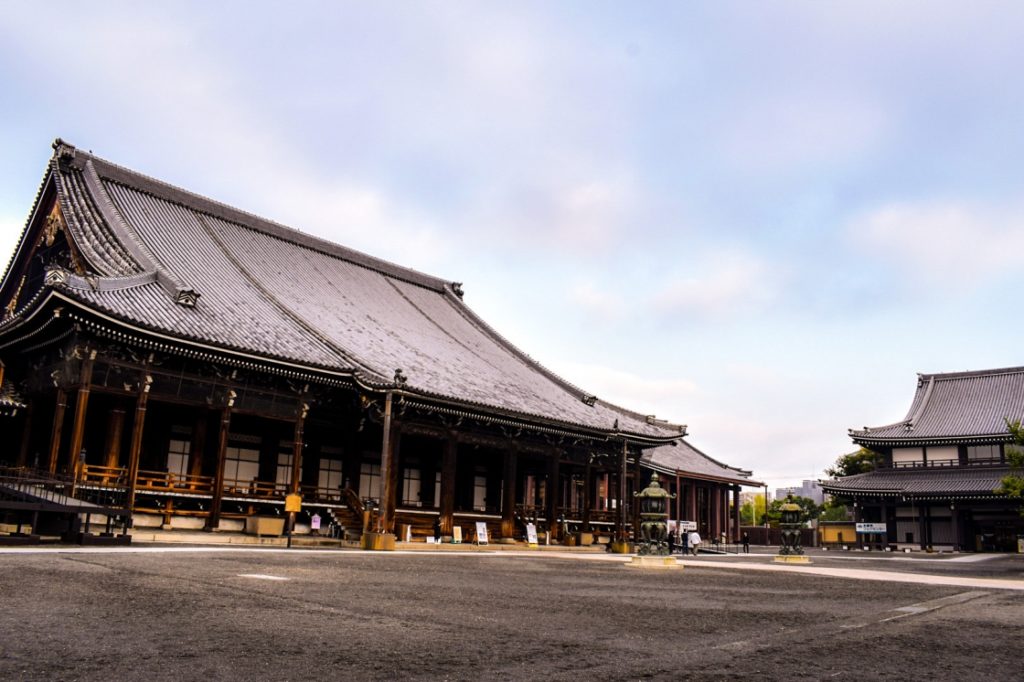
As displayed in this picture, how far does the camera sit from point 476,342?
37.2m

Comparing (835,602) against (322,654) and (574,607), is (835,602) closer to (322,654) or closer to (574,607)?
(574,607)

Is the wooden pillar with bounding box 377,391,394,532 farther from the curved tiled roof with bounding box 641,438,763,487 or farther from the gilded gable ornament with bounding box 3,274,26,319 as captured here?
the curved tiled roof with bounding box 641,438,763,487

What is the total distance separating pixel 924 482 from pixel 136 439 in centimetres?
4790

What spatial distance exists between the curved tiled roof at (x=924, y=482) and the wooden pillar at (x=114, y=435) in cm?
4453

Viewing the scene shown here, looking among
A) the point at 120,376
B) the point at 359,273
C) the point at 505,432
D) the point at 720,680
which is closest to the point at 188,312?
the point at 120,376

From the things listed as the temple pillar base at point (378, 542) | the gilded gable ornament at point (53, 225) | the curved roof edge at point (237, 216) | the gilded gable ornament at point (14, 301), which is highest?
the curved roof edge at point (237, 216)

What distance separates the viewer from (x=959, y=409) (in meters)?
55.6

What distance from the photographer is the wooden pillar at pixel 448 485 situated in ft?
86.4

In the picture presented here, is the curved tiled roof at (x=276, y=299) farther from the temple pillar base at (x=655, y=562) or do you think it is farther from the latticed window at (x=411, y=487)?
the temple pillar base at (x=655, y=562)

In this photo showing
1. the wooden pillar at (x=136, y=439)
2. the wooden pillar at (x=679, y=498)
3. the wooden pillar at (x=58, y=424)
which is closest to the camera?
the wooden pillar at (x=136, y=439)

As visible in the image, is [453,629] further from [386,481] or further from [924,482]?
[924,482]

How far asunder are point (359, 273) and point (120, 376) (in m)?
16.7

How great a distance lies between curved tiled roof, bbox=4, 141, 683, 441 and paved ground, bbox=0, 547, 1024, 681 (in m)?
12.2

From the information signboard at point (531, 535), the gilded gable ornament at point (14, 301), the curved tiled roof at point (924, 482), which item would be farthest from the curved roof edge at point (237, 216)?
the curved tiled roof at point (924, 482)
